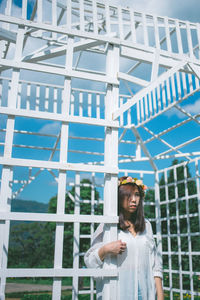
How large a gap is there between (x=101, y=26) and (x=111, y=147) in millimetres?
2642

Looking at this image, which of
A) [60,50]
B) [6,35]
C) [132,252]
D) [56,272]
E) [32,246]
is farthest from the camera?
[32,246]

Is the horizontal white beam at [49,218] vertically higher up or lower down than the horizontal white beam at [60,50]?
lower down

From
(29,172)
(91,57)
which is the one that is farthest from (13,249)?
(91,57)

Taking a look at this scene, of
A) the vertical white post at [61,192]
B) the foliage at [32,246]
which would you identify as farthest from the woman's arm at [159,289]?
the foliage at [32,246]

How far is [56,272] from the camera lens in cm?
174

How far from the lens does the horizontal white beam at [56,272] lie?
1686mm

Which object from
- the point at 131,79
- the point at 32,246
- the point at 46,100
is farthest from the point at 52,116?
the point at 32,246

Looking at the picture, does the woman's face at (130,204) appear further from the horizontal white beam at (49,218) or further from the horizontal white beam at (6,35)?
the horizontal white beam at (6,35)

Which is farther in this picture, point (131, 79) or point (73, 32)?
point (131, 79)

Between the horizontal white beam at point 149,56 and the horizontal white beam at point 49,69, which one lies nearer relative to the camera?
the horizontal white beam at point 49,69

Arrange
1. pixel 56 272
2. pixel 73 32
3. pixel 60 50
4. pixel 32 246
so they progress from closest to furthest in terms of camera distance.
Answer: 1. pixel 56 272
2. pixel 73 32
3. pixel 60 50
4. pixel 32 246

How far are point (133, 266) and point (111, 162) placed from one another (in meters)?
0.77

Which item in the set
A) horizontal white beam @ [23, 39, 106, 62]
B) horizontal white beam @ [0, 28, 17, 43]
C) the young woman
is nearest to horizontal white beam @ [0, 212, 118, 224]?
the young woman

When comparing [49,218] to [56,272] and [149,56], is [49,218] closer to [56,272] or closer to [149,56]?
[56,272]
